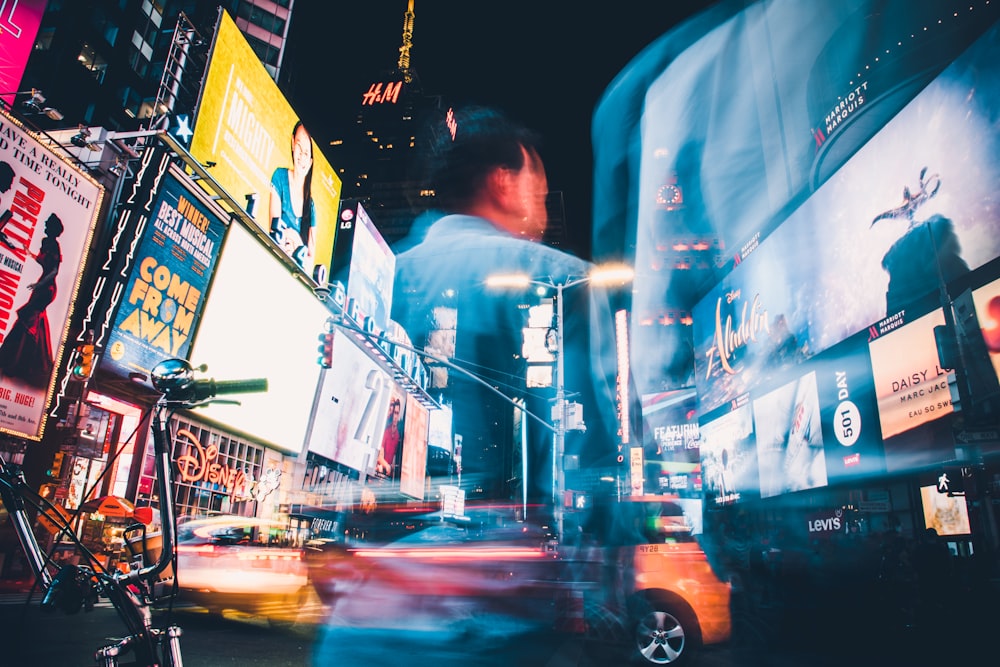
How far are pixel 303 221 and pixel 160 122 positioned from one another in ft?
23.7

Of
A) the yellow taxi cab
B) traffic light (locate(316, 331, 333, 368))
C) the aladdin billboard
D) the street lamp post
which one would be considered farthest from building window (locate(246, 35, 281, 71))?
the yellow taxi cab

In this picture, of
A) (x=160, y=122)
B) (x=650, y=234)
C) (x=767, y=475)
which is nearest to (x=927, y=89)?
(x=767, y=475)

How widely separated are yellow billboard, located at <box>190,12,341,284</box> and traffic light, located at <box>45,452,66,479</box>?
804 cm

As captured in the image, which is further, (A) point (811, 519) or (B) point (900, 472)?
(A) point (811, 519)

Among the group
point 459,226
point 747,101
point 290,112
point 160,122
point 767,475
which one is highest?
point 459,226

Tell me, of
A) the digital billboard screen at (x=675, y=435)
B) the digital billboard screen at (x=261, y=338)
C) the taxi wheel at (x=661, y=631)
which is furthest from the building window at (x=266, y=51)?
the taxi wheel at (x=661, y=631)

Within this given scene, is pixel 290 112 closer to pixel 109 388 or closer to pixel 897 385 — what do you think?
pixel 109 388

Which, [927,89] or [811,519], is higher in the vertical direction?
[927,89]

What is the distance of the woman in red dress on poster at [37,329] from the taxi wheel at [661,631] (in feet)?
40.9

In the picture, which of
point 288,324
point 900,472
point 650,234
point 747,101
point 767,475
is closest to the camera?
point 900,472

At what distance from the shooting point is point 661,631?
674 centimetres

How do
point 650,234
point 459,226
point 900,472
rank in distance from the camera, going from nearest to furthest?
point 900,472 → point 650,234 → point 459,226

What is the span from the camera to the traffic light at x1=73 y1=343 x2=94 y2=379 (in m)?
12.0

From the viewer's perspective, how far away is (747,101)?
24453 mm
